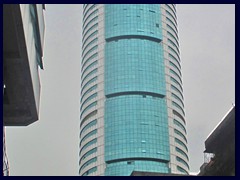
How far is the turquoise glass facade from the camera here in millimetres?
91188

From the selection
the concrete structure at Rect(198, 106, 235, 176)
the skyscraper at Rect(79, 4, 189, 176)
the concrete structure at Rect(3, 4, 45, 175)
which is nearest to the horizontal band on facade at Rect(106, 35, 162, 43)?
the skyscraper at Rect(79, 4, 189, 176)

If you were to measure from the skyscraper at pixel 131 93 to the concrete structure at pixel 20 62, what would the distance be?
60.6 m

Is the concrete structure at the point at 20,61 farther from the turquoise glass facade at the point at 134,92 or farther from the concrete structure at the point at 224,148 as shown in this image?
the turquoise glass facade at the point at 134,92

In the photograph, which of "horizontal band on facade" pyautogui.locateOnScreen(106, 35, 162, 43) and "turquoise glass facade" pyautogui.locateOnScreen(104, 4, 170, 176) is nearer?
"turquoise glass facade" pyautogui.locateOnScreen(104, 4, 170, 176)

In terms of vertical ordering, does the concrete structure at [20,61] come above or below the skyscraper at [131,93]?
below

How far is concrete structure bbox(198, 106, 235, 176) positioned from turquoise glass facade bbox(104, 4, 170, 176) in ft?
234

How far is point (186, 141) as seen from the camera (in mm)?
102688

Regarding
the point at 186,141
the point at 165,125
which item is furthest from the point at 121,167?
the point at 186,141

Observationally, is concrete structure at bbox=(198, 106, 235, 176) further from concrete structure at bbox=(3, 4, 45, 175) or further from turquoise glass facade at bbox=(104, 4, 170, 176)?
turquoise glass facade at bbox=(104, 4, 170, 176)

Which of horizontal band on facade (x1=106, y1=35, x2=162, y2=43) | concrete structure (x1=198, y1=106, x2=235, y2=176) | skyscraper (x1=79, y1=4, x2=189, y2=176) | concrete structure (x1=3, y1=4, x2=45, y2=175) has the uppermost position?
horizontal band on facade (x1=106, y1=35, x2=162, y2=43)

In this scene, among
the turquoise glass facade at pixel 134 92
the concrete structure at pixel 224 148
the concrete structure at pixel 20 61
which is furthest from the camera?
the turquoise glass facade at pixel 134 92

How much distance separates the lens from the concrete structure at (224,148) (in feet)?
53.7

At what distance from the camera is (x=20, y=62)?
2445 cm

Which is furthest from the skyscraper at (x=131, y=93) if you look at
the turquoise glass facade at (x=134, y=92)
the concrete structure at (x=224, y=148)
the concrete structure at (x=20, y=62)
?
the concrete structure at (x=224, y=148)
